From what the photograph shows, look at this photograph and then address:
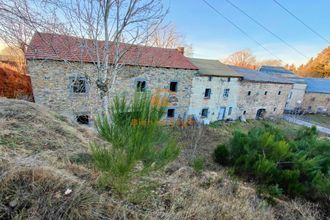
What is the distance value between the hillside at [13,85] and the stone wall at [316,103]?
32.6m

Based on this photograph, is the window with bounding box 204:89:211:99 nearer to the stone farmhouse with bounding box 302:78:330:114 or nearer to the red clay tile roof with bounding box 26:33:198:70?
the red clay tile roof with bounding box 26:33:198:70

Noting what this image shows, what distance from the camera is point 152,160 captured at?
6.33ft

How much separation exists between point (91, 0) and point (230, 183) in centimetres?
584

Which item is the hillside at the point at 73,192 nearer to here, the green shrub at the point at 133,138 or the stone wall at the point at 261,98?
the green shrub at the point at 133,138

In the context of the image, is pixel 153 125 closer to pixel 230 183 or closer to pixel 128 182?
pixel 128 182

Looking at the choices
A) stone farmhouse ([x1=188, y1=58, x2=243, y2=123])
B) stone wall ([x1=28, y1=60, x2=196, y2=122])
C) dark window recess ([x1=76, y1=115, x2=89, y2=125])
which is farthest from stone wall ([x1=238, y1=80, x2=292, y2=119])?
dark window recess ([x1=76, y1=115, x2=89, y2=125])

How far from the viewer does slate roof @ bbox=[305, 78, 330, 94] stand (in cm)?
2505

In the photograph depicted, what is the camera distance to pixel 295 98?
80.8 feet

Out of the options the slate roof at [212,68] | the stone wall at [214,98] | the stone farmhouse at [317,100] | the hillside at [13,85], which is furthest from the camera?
the stone farmhouse at [317,100]

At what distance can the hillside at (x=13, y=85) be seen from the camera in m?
9.83

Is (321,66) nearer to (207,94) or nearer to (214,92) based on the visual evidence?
(214,92)

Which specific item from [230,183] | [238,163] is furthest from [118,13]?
[238,163]

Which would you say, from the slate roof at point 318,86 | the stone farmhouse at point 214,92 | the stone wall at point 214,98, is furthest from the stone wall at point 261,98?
the slate roof at point 318,86

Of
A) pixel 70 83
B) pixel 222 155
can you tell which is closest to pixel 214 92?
pixel 222 155
